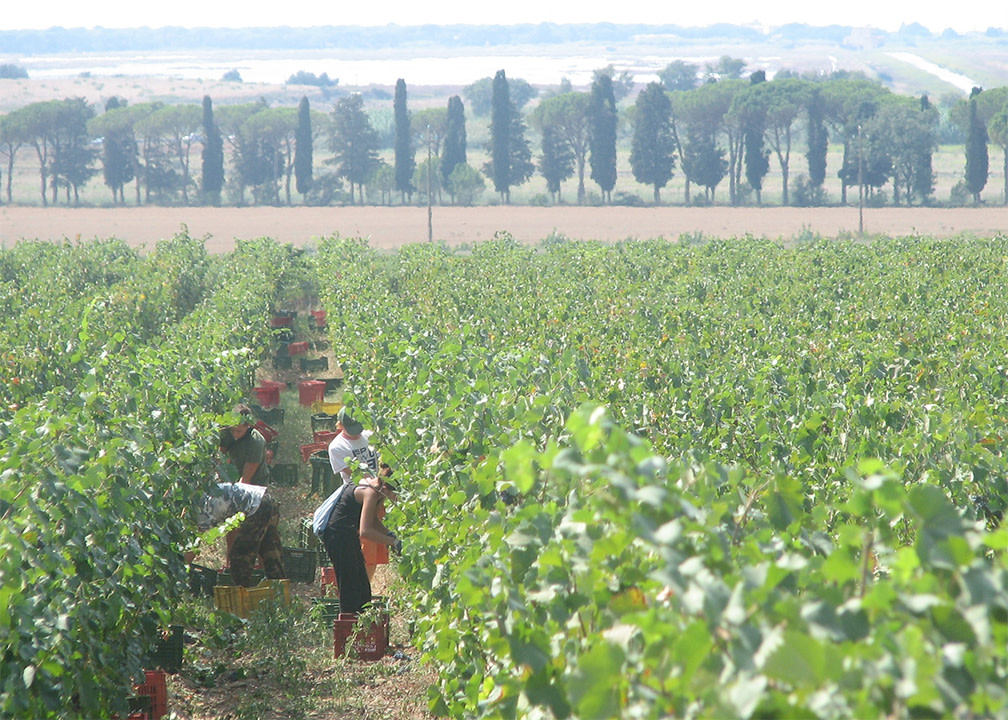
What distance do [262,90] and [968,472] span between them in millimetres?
172423

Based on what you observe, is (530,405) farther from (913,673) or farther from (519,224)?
(519,224)

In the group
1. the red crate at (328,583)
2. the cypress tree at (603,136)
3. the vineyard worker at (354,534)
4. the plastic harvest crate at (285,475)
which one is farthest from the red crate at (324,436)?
the cypress tree at (603,136)

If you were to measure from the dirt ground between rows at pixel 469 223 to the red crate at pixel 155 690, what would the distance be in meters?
37.1

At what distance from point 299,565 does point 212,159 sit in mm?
64121

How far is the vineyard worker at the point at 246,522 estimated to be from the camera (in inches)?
265

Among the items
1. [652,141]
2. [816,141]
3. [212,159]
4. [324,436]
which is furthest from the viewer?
[212,159]

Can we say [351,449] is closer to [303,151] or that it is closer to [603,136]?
[603,136]

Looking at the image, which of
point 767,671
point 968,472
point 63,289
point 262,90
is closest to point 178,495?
point 968,472

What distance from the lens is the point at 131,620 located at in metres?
4.67

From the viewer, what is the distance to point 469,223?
176 feet

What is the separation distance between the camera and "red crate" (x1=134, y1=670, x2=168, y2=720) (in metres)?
5.09

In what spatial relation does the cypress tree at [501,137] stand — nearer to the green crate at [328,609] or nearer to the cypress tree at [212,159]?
the cypress tree at [212,159]

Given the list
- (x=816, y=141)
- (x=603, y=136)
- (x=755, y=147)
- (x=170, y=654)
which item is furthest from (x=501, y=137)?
(x=170, y=654)

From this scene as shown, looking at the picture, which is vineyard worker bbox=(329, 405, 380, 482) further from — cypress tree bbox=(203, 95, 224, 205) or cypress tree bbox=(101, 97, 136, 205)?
cypress tree bbox=(101, 97, 136, 205)
